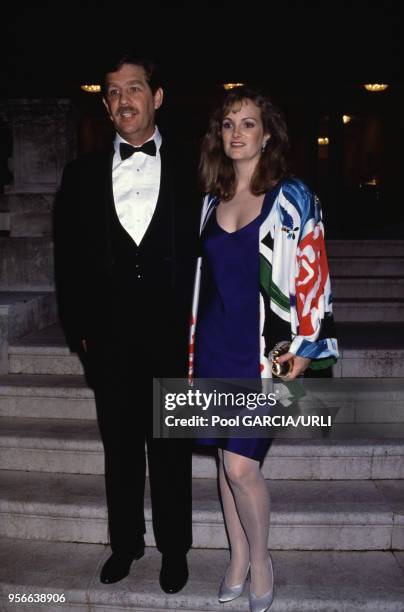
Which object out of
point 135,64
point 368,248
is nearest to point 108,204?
point 135,64

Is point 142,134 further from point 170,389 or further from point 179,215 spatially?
point 170,389

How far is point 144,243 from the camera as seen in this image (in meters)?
2.66

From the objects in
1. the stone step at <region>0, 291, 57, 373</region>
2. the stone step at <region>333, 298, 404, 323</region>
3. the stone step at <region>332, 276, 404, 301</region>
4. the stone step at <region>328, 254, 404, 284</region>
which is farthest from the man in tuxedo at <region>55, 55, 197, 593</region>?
the stone step at <region>328, 254, 404, 284</region>

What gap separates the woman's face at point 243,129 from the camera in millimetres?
2451

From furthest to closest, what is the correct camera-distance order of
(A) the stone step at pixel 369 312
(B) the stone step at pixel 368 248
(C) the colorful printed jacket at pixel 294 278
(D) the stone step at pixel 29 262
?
1. (B) the stone step at pixel 368 248
2. (A) the stone step at pixel 369 312
3. (D) the stone step at pixel 29 262
4. (C) the colorful printed jacket at pixel 294 278

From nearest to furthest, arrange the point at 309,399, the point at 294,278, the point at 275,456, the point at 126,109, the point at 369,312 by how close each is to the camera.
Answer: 1. the point at 294,278
2. the point at 126,109
3. the point at 275,456
4. the point at 309,399
5. the point at 369,312

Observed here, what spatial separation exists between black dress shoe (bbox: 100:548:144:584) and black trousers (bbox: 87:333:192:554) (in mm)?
34

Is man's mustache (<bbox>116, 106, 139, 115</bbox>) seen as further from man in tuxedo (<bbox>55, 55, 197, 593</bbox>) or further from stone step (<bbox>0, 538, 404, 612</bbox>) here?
stone step (<bbox>0, 538, 404, 612</bbox>)

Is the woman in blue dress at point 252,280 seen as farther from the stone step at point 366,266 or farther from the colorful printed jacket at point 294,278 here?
the stone step at point 366,266

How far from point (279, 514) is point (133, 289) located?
4.88 feet

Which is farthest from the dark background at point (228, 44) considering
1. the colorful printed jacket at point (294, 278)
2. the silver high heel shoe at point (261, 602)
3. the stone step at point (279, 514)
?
the silver high heel shoe at point (261, 602)

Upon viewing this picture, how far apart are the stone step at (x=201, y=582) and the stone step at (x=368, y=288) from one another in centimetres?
327

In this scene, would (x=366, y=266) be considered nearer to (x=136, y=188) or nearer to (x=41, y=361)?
(x=41, y=361)

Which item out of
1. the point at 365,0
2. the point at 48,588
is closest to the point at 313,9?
the point at 365,0
